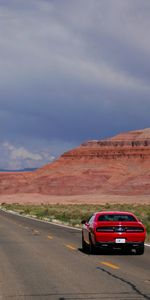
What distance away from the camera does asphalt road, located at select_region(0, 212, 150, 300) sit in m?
10.6

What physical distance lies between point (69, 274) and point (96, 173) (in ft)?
458

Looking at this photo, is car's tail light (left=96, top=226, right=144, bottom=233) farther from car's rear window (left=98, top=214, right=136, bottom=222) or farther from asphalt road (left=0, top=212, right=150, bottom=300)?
asphalt road (left=0, top=212, right=150, bottom=300)

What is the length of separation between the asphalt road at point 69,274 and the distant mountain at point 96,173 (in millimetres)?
113942

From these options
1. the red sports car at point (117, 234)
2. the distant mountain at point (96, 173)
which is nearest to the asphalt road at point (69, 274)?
the red sports car at point (117, 234)

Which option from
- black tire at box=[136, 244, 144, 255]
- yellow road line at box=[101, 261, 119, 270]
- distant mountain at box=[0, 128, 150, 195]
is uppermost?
distant mountain at box=[0, 128, 150, 195]

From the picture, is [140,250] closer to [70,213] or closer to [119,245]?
[119,245]

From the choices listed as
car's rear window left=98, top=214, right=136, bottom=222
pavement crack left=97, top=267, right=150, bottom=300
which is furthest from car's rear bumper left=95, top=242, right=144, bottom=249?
pavement crack left=97, top=267, right=150, bottom=300

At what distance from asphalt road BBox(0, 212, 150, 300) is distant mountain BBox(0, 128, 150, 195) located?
4486 inches

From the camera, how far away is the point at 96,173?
15288 cm

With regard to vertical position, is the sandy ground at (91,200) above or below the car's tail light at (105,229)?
above

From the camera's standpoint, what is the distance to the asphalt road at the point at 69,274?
10.6m

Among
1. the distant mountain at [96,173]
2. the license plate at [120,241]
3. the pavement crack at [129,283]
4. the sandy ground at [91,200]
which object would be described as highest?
the distant mountain at [96,173]

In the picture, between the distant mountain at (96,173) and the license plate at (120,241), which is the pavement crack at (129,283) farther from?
the distant mountain at (96,173)

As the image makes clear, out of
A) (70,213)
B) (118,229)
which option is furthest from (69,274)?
(70,213)
